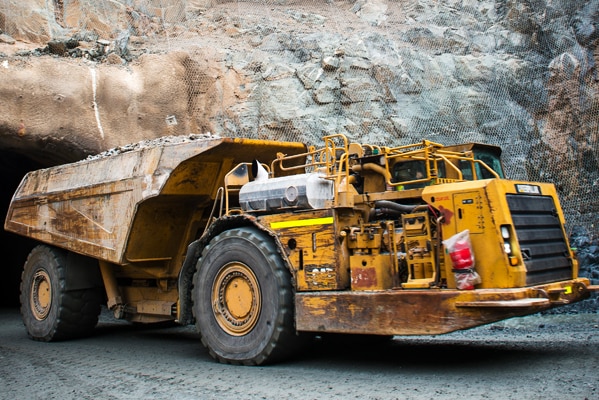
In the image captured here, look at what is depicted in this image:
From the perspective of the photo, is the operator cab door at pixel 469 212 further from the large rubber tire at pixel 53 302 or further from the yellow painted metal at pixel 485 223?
the large rubber tire at pixel 53 302

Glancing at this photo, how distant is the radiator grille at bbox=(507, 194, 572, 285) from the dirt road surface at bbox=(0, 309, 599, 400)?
778 mm

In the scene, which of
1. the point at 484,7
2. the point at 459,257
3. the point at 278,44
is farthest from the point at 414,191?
the point at 484,7

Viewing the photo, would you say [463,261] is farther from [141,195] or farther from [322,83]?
[322,83]

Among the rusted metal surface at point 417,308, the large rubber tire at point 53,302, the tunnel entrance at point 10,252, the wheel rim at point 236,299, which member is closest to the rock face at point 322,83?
the large rubber tire at point 53,302

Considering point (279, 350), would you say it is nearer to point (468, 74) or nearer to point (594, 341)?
point (594, 341)

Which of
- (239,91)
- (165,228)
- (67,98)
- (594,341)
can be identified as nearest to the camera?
(594,341)

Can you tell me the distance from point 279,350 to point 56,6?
1185 centimetres

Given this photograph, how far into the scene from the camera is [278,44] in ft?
48.9

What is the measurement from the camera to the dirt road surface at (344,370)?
4.67 meters

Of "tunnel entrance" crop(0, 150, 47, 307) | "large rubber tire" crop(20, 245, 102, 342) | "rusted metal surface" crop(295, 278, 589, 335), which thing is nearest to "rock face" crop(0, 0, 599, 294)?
"large rubber tire" crop(20, 245, 102, 342)

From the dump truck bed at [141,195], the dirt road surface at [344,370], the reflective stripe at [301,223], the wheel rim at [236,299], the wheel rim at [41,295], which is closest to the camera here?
the dirt road surface at [344,370]

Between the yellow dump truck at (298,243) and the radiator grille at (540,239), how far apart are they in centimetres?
2

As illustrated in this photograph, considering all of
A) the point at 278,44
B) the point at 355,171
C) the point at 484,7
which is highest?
the point at 484,7

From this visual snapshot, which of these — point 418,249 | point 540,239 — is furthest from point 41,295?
point 540,239
